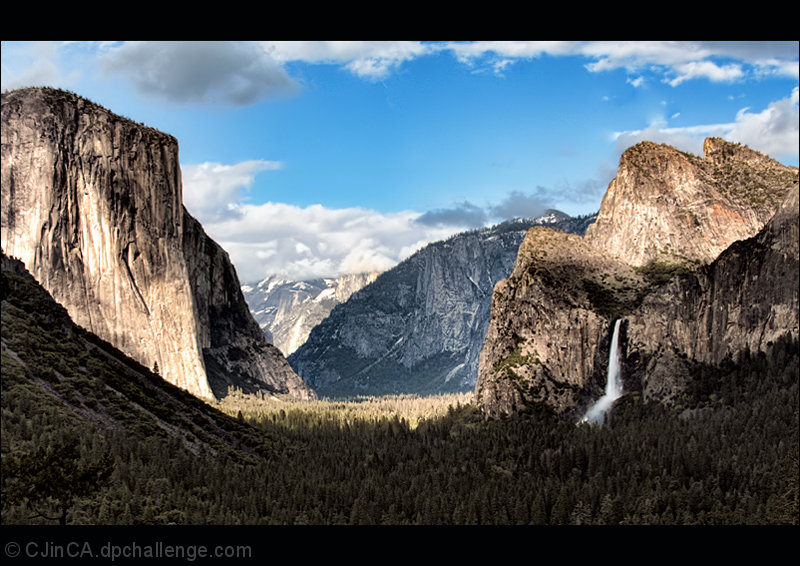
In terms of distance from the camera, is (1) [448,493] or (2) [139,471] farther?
(1) [448,493]

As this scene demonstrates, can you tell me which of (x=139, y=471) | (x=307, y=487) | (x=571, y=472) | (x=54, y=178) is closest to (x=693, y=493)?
(x=571, y=472)

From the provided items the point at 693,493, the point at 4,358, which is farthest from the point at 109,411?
the point at 693,493

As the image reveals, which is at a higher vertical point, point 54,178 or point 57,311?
point 54,178

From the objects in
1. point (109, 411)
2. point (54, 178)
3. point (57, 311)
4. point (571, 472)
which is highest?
point (54, 178)

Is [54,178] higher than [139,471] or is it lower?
higher
